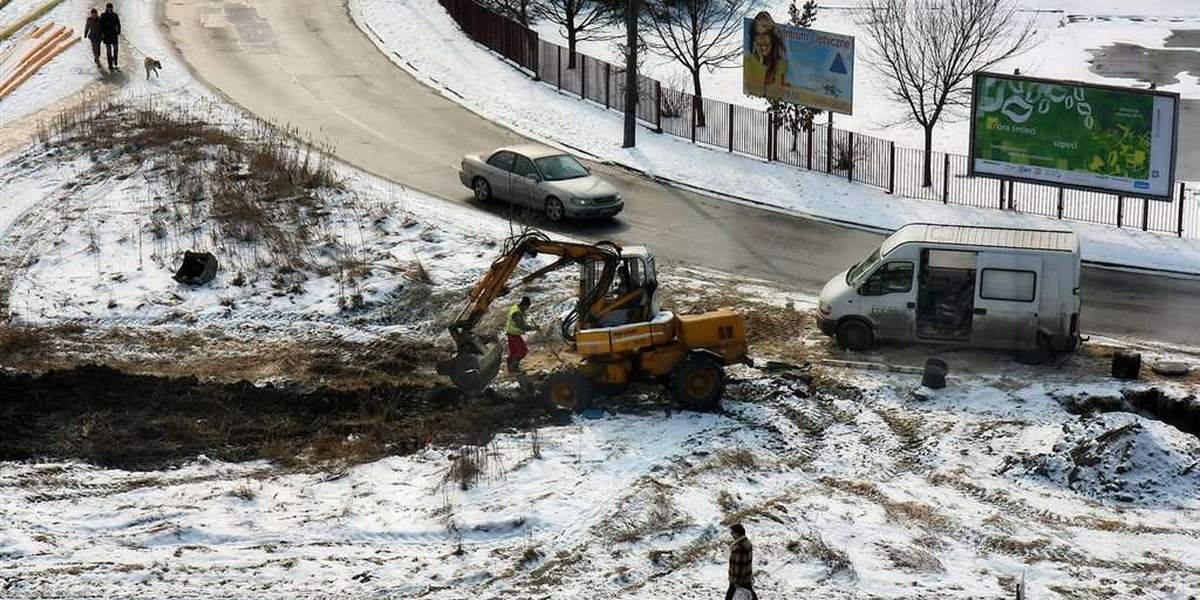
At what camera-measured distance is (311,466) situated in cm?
2086

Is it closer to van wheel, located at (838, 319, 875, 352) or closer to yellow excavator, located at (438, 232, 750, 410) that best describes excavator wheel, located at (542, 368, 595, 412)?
yellow excavator, located at (438, 232, 750, 410)

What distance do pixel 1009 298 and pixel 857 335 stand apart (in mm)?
2472

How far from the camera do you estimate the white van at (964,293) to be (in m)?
23.7

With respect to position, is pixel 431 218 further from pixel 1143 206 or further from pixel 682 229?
pixel 1143 206

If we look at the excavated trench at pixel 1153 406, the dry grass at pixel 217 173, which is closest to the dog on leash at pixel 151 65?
the dry grass at pixel 217 173

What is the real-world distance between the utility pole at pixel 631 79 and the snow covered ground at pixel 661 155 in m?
0.39

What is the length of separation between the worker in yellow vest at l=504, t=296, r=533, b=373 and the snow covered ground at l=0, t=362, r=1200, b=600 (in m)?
2.03

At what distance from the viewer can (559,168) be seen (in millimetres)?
32406

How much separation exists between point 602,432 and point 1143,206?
17.0m

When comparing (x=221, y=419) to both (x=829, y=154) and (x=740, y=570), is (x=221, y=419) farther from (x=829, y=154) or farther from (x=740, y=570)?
(x=829, y=154)

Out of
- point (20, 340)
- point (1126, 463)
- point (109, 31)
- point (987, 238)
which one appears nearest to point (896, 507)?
point (1126, 463)

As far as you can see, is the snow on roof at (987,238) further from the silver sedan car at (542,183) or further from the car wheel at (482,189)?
the car wheel at (482,189)

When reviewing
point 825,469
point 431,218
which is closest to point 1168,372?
point 825,469

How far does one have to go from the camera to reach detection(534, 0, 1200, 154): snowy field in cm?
4419
